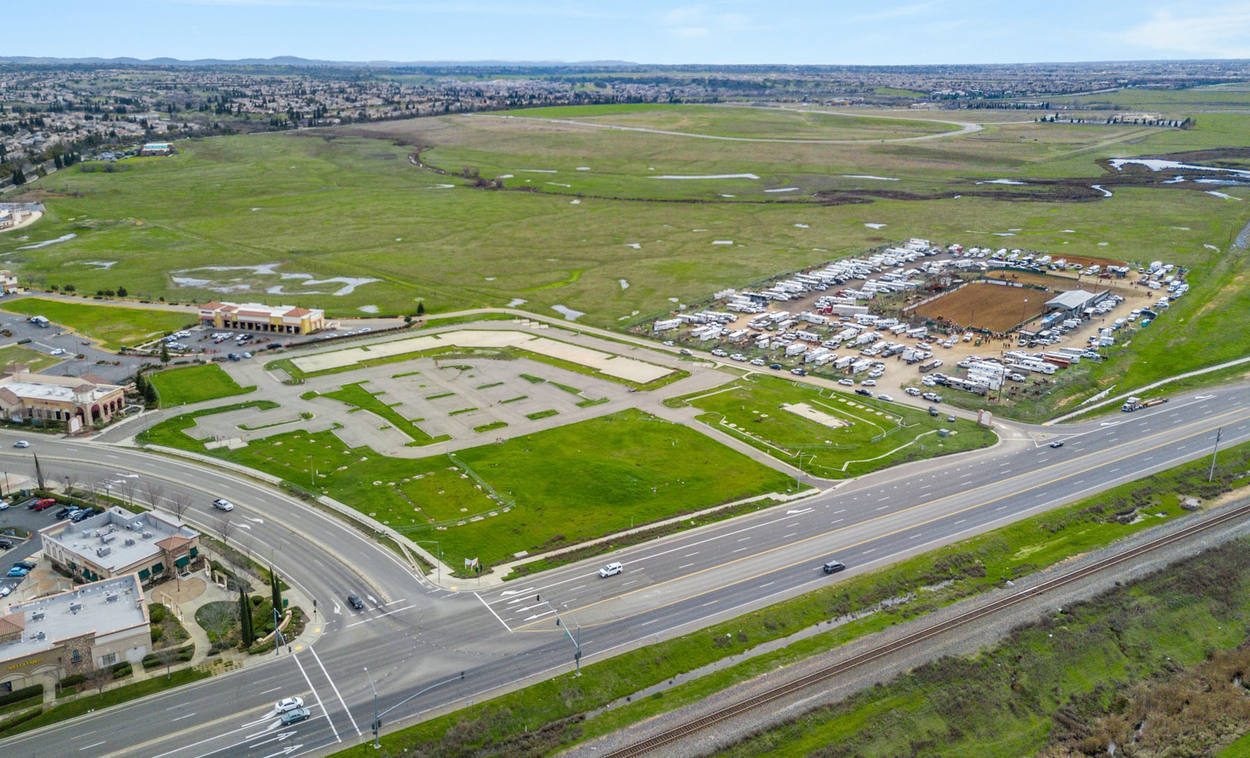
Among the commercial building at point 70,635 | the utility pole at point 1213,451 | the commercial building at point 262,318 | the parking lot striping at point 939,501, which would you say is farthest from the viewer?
the commercial building at point 262,318

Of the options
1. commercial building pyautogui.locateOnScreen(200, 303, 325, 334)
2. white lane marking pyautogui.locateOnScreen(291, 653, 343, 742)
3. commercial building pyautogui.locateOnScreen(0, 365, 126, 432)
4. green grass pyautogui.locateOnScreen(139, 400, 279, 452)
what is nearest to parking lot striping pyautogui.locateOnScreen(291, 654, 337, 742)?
white lane marking pyautogui.locateOnScreen(291, 653, 343, 742)

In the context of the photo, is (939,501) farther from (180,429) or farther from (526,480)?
(180,429)

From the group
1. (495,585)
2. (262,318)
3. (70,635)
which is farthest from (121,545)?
(262,318)

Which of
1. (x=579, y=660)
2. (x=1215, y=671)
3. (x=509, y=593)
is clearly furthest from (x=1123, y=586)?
(x=509, y=593)

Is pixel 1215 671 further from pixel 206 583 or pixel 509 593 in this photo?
pixel 206 583

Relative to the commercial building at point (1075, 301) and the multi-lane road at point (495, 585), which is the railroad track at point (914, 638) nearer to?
the multi-lane road at point (495, 585)

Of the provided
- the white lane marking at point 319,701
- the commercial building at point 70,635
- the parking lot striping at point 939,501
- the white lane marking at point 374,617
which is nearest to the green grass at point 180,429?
the commercial building at point 70,635
